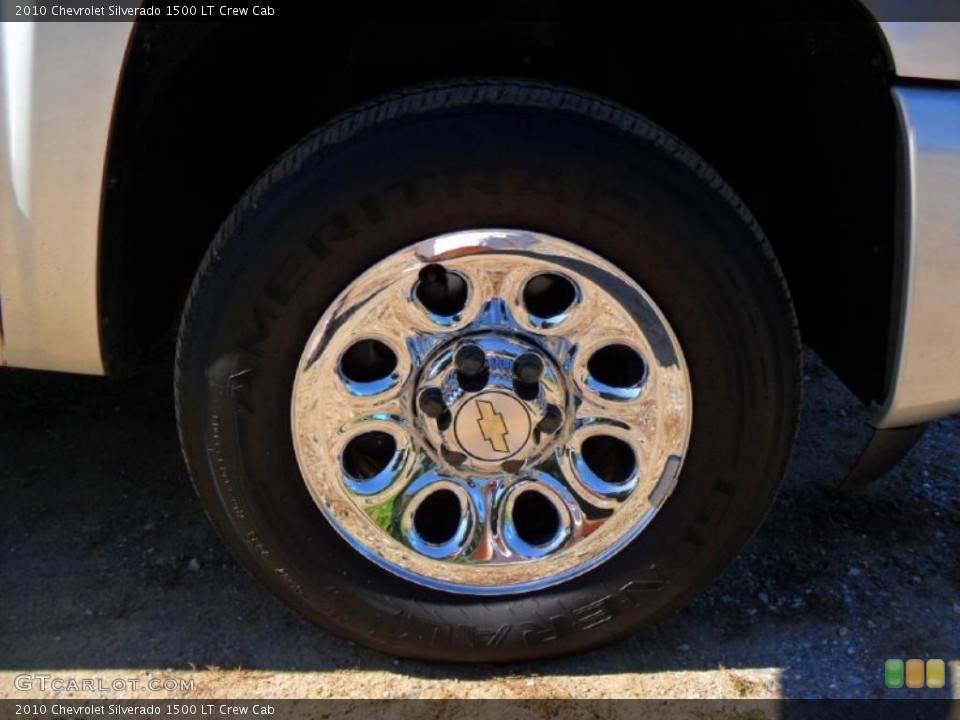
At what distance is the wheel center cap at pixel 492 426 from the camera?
1947 mm

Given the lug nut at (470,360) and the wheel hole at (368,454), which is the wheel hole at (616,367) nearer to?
the lug nut at (470,360)

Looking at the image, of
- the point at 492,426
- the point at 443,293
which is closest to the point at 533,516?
the point at 492,426

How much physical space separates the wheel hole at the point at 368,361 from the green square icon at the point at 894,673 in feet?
4.17

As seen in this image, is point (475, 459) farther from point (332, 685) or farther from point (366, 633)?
point (332, 685)

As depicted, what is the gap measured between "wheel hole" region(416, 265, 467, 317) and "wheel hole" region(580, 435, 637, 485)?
411mm

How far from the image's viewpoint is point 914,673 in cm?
214

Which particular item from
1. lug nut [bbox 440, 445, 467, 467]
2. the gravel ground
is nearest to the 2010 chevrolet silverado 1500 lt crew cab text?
lug nut [bbox 440, 445, 467, 467]

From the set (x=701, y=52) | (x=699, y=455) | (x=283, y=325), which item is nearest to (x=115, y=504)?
(x=283, y=325)

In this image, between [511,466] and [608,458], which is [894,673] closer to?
[608,458]

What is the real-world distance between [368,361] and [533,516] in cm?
51

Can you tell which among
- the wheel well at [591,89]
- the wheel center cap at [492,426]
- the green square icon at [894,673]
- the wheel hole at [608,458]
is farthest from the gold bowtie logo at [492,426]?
the green square icon at [894,673]

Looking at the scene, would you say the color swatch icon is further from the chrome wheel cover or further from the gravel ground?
the chrome wheel cover

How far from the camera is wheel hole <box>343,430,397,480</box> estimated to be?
6.84 ft

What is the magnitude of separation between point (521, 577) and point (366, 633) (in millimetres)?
350
